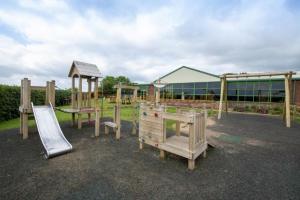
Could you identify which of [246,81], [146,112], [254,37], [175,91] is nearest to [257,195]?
[146,112]

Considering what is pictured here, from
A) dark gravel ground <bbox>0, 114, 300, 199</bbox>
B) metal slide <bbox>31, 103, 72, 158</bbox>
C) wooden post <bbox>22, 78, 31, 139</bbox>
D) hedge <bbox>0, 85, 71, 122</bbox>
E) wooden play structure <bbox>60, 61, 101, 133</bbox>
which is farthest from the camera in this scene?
hedge <bbox>0, 85, 71, 122</bbox>

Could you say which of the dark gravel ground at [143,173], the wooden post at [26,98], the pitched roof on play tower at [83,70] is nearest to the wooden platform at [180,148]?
the dark gravel ground at [143,173]

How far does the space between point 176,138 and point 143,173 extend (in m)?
1.65

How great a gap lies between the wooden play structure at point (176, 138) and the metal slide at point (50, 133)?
2302 mm

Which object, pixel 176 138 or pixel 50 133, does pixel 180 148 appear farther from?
pixel 50 133

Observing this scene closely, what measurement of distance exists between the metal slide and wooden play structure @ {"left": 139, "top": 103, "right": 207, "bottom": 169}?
2.30 m

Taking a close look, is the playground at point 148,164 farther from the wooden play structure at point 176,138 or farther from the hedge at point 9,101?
the hedge at point 9,101

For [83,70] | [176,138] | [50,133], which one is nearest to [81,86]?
[83,70]

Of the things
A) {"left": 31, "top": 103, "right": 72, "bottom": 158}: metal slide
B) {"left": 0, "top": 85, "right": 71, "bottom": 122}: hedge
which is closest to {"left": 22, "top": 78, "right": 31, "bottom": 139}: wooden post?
{"left": 31, "top": 103, "right": 72, "bottom": 158}: metal slide

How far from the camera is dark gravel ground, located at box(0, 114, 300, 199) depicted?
2.37 m

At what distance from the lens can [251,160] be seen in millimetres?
3682

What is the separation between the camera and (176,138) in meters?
4.32

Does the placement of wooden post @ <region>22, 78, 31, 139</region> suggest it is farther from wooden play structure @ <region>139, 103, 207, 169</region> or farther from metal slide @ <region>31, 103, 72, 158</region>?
wooden play structure @ <region>139, 103, 207, 169</region>

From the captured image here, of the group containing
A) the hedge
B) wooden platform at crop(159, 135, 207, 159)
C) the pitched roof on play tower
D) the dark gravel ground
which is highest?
the pitched roof on play tower
